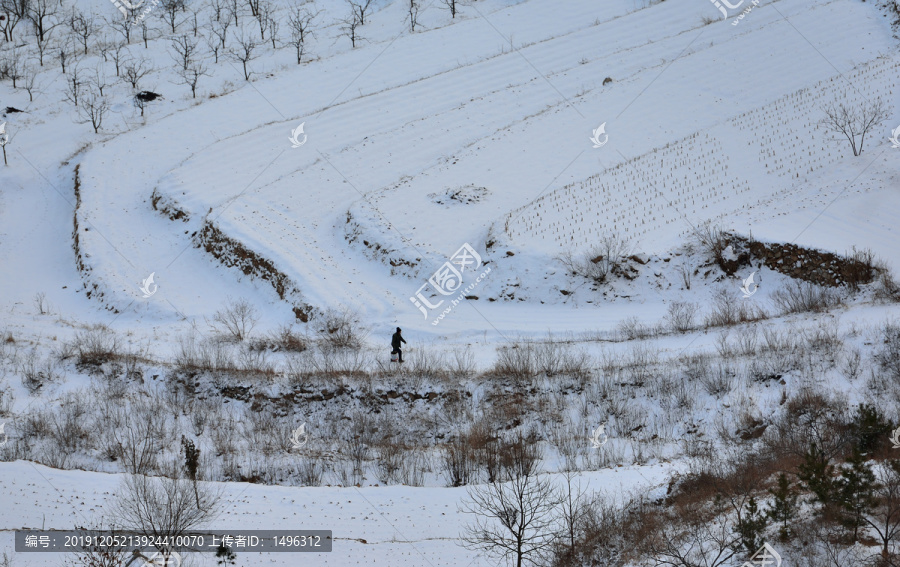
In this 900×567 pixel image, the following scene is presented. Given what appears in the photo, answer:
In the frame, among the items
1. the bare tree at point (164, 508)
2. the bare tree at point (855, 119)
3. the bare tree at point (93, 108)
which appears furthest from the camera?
the bare tree at point (93, 108)

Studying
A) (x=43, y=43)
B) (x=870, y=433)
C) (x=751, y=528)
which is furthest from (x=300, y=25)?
(x=751, y=528)

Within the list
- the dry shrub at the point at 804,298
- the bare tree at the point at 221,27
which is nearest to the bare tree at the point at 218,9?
the bare tree at the point at 221,27

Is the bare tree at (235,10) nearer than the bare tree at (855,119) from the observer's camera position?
No

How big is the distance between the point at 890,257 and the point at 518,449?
57.5 feet

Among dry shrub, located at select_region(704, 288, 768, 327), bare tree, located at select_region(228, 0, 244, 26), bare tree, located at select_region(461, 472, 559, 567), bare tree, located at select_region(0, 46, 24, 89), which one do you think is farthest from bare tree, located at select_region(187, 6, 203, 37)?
bare tree, located at select_region(461, 472, 559, 567)

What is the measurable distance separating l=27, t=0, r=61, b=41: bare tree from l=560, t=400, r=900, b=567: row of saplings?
6025 centimetres

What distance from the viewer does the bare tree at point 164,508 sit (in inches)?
719

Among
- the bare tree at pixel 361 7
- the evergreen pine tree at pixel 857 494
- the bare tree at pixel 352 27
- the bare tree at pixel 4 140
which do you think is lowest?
the evergreen pine tree at pixel 857 494

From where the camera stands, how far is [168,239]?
136 ft

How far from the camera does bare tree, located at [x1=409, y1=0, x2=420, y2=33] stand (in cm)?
6419

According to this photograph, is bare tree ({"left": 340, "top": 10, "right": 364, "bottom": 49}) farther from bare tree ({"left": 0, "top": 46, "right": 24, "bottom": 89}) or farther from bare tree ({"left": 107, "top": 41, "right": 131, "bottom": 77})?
bare tree ({"left": 0, "top": 46, "right": 24, "bottom": 89})

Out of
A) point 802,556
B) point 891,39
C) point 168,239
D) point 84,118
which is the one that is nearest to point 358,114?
point 168,239

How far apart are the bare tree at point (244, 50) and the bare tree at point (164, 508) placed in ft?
139

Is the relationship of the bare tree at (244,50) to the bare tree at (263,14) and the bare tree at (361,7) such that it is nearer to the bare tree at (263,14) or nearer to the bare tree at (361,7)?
the bare tree at (263,14)
